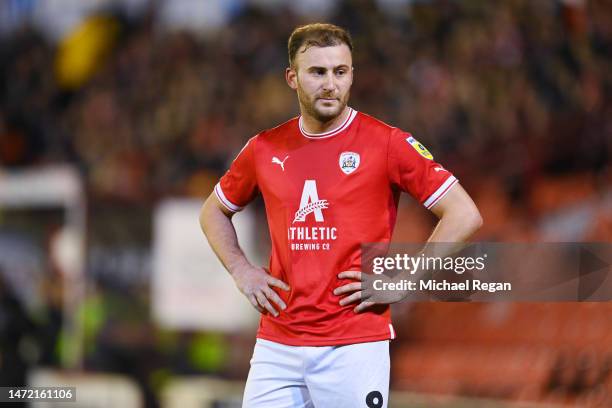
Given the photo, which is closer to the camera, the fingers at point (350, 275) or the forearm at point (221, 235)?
the fingers at point (350, 275)

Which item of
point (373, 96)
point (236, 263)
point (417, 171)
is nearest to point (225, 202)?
point (236, 263)

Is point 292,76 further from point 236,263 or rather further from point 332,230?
point 236,263

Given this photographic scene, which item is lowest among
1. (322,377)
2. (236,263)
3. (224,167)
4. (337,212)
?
(322,377)

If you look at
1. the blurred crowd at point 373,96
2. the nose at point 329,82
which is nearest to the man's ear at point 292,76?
the nose at point 329,82

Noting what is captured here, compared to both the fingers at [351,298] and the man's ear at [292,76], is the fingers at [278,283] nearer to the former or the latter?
the fingers at [351,298]

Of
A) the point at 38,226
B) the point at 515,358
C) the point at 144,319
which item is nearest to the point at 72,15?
the point at 38,226

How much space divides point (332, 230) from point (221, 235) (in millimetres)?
578

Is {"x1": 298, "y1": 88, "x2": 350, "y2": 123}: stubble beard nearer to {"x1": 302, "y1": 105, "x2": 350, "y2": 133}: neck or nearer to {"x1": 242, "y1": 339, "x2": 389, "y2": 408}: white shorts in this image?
{"x1": 302, "y1": 105, "x2": 350, "y2": 133}: neck

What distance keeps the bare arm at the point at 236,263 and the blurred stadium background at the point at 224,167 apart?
3266 mm

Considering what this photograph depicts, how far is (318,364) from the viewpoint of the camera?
141 inches

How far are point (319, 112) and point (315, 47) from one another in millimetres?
226

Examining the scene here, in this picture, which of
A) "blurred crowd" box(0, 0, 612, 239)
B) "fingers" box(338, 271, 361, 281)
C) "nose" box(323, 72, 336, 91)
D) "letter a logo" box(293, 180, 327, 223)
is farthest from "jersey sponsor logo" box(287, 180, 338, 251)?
"blurred crowd" box(0, 0, 612, 239)

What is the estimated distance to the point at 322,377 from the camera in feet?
11.7

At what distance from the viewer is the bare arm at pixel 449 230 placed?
3.53 meters
